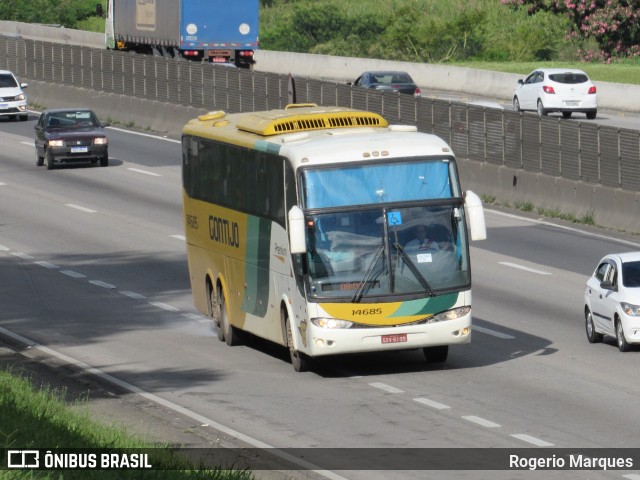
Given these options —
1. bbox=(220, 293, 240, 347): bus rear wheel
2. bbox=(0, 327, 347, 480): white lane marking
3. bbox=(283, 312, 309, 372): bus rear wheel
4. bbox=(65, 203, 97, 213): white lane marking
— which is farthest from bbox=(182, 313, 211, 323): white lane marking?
bbox=(65, 203, 97, 213): white lane marking

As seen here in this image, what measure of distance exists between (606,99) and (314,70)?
19330mm

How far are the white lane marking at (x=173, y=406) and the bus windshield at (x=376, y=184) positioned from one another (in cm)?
304

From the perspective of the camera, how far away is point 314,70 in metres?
76.0

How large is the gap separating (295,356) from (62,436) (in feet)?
21.4

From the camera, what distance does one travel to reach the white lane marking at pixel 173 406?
1415 cm

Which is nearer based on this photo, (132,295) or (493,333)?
(493,333)

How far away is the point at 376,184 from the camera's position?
62.0ft

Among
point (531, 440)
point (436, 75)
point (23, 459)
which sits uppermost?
point (23, 459)

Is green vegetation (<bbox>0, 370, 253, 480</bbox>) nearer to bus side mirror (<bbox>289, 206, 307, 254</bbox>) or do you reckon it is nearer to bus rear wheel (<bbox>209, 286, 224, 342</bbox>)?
bus side mirror (<bbox>289, 206, 307, 254</bbox>)

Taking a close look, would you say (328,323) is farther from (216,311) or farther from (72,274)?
(72,274)

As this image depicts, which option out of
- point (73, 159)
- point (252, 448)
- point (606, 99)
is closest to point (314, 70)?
point (606, 99)

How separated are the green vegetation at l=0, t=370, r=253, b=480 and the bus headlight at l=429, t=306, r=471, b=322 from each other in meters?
4.84

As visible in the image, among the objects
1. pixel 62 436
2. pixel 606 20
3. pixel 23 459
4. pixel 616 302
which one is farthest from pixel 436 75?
pixel 23 459

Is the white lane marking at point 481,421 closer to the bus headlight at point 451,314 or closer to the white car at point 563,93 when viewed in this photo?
the bus headlight at point 451,314
